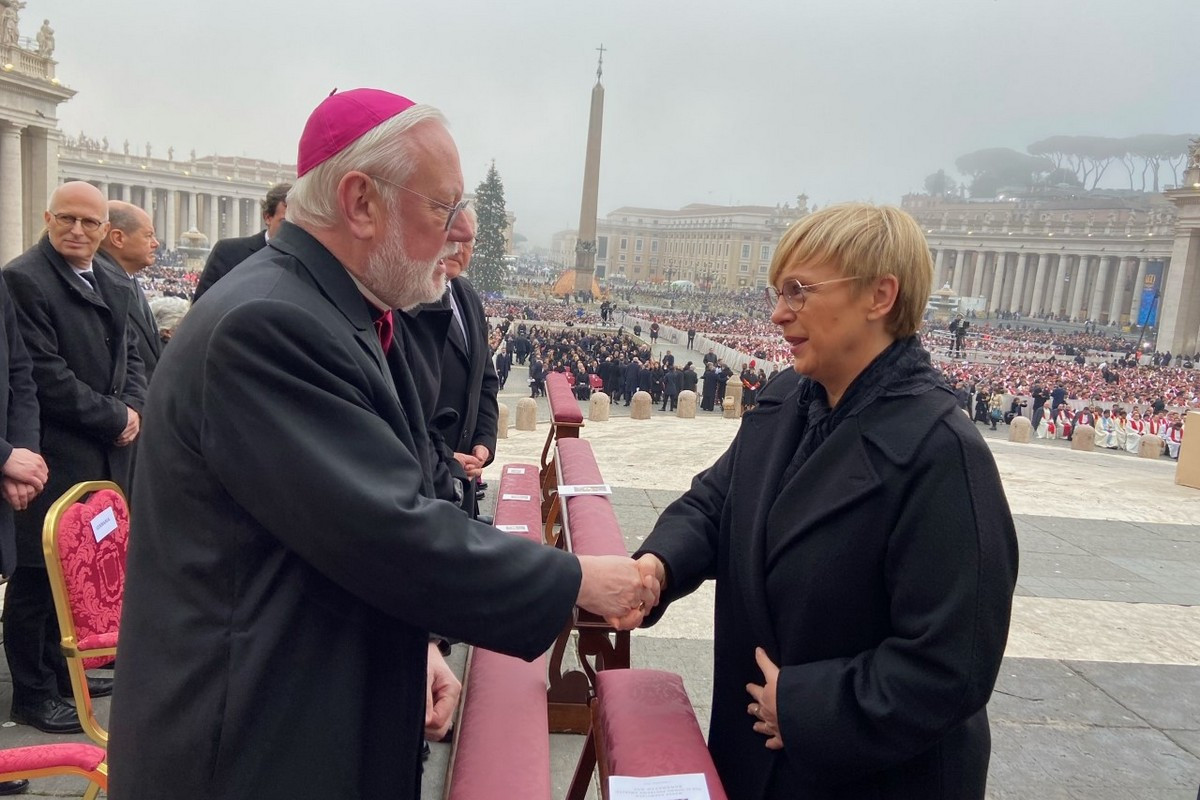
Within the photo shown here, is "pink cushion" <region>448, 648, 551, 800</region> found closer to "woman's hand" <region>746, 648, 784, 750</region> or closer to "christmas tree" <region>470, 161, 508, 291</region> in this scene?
"woman's hand" <region>746, 648, 784, 750</region>

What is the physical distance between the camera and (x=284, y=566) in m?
1.39

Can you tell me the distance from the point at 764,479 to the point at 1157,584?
5.67 meters

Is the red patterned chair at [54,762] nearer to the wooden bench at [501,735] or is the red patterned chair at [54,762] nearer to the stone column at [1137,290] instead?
the wooden bench at [501,735]

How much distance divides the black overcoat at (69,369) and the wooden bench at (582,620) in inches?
82.2

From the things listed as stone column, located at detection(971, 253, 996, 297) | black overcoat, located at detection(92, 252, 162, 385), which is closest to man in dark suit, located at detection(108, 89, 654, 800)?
black overcoat, located at detection(92, 252, 162, 385)

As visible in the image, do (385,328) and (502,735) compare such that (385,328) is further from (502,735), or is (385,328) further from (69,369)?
(69,369)

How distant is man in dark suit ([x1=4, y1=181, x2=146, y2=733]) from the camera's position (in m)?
3.29

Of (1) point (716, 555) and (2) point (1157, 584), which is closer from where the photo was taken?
(1) point (716, 555)

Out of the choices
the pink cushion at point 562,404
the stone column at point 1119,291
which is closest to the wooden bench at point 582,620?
the pink cushion at point 562,404

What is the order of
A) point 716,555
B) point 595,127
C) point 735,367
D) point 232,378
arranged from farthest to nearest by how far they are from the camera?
point 595,127 < point 735,367 < point 716,555 < point 232,378

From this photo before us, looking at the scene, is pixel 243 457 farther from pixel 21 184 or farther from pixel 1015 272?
pixel 1015 272

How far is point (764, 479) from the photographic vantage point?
1.92m

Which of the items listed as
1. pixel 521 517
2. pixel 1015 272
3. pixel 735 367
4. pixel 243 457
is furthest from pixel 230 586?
pixel 1015 272

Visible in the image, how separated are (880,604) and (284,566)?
1153 mm
